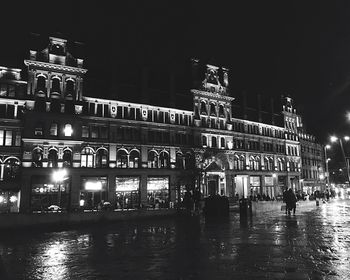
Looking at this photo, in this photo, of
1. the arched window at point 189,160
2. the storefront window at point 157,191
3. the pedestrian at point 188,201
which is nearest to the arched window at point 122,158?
the storefront window at point 157,191

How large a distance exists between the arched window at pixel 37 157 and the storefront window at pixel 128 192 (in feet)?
34.7

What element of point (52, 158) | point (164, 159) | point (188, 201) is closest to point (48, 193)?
point (52, 158)

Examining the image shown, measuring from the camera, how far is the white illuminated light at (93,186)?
140ft

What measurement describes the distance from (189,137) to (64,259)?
145ft

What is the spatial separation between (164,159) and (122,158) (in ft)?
23.3

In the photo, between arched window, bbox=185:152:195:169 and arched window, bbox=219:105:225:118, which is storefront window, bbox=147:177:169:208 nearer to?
arched window, bbox=185:152:195:169

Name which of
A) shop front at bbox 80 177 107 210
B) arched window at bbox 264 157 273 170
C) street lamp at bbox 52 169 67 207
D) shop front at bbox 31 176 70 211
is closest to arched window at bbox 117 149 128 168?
shop front at bbox 80 177 107 210

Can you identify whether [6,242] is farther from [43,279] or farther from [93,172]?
[93,172]

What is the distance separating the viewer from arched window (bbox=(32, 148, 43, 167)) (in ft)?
131

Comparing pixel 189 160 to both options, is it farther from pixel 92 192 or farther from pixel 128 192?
pixel 92 192

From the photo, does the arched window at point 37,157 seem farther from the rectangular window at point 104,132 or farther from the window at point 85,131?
the rectangular window at point 104,132

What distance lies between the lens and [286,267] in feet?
25.8

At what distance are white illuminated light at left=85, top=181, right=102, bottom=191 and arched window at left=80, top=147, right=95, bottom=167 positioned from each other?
248 centimetres

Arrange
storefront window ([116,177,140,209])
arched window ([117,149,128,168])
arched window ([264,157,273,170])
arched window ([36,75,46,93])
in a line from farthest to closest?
1. arched window ([264,157,273,170])
2. arched window ([117,149,128,168])
3. storefront window ([116,177,140,209])
4. arched window ([36,75,46,93])
